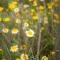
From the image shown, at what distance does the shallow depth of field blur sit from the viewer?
168 cm

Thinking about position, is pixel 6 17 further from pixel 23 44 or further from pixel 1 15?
pixel 23 44

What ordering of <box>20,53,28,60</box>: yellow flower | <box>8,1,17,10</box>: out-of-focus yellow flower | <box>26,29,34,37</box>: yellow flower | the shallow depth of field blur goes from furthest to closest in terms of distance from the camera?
<box>8,1,17,10</box>: out-of-focus yellow flower, <box>26,29,34,37</box>: yellow flower, the shallow depth of field blur, <box>20,53,28,60</box>: yellow flower

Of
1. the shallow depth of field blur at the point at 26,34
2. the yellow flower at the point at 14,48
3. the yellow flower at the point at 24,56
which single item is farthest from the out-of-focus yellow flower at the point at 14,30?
the yellow flower at the point at 24,56

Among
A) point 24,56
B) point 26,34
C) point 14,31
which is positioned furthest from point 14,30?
point 24,56

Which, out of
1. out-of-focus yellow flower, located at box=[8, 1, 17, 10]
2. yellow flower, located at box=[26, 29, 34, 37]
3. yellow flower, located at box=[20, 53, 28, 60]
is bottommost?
yellow flower, located at box=[20, 53, 28, 60]

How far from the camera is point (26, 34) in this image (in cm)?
177

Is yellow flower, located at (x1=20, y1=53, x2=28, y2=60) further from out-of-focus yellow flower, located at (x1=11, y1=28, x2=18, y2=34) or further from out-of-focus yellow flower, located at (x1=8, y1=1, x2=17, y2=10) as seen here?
out-of-focus yellow flower, located at (x1=8, y1=1, x2=17, y2=10)

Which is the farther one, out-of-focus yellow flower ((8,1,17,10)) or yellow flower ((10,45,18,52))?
out-of-focus yellow flower ((8,1,17,10))

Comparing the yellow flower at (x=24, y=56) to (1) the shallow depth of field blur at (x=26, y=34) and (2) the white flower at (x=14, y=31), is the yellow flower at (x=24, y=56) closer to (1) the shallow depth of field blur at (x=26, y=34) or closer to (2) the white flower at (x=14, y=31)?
(1) the shallow depth of field blur at (x=26, y=34)

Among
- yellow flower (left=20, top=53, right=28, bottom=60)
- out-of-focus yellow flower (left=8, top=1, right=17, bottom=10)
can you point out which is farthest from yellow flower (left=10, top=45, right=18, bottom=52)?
out-of-focus yellow flower (left=8, top=1, right=17, bottom=10)

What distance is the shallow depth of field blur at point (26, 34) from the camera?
168cm

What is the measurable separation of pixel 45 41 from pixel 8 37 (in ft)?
0.99

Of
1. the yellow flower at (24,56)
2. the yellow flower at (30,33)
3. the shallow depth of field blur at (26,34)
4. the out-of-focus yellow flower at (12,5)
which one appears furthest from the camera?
the out-of-focus yellow flower at (12,5)

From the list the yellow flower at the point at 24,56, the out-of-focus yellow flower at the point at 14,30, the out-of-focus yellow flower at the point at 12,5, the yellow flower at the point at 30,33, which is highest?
the out-of-focus yellow flower at the point at 12,5
